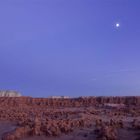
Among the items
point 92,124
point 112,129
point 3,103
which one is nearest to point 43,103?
point 3,103

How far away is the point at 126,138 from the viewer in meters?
17.0

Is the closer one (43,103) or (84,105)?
(84,105)

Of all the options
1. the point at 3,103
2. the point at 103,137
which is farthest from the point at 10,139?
the point at 3,103

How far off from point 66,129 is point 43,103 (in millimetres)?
25481

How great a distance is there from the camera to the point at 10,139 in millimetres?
17953

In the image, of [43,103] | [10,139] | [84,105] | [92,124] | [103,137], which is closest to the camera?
[103,137]

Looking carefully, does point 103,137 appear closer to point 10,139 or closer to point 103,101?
point 10,139

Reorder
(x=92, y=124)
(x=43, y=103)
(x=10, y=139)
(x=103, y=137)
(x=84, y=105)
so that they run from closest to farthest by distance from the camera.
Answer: (x=103, y=137) → (x=10, y=139) → (x=92, y=124) → (x=84, y=105) → (x=43, y=103)

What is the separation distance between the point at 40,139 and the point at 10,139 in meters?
1.36

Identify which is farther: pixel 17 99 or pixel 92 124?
pixel 17 99

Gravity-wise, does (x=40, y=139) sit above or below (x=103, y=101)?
below

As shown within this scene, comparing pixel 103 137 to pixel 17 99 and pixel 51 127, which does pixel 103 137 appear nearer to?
pixel 51 127

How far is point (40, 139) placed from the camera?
18172mm

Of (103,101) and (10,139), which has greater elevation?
(103,101)
